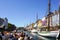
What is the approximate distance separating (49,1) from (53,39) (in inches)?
593

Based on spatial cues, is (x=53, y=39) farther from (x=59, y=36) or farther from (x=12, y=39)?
(x=12, y=39)

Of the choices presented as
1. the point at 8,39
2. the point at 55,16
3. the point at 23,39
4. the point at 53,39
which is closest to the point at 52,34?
the point at 53,39

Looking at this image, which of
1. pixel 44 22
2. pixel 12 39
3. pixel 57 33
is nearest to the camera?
pixel 12 39

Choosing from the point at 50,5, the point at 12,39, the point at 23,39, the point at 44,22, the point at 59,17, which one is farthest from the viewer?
the point at 44,22

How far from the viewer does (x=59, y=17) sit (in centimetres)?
7950

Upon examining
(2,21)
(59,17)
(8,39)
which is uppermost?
(59,17)

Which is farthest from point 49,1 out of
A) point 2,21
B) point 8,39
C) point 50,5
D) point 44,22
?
point 8,39

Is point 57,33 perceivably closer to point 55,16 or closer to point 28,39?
point 28,39

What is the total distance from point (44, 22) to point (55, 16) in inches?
244

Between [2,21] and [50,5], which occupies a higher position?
[50,5]

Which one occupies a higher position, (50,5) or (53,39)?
(50,5)

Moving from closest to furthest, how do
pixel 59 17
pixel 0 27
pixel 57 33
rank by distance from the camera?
pixel 0 27, pixel 57 33, pixel 59 17

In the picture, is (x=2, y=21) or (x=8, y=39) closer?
(x=8, y=39)

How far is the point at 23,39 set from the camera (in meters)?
13.1
